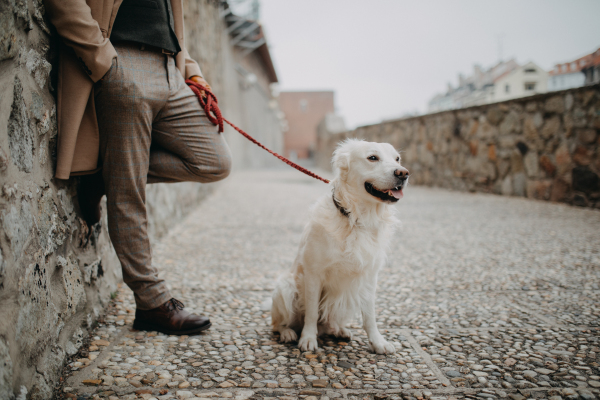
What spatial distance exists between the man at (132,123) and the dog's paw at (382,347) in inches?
33.9

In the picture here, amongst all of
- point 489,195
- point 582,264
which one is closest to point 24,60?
point 582,264

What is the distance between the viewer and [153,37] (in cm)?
177

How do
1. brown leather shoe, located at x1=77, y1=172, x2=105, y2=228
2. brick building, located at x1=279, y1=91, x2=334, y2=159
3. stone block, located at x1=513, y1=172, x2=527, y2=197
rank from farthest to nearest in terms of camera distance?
brick building, located at x1=279, y1=91, x2=334, y2=159 < stone block, located at x1=513, y1=172, x2=527, y2=197 < brown leather shoe, located at x1=77, y1=172, x2=105, y2=228

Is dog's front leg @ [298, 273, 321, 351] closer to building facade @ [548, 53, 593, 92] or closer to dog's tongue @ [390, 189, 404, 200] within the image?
dog's tongue @ [390, 189, 404, 200]

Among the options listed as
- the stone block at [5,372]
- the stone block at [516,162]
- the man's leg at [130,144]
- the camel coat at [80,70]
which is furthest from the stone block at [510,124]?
the stone block at [5,372]

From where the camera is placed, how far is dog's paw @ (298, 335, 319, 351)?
1859 millimetres

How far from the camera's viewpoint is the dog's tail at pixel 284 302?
195 cm

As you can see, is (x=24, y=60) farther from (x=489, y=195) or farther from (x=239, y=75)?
(x=239, y=75)

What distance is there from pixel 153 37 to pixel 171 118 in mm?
370

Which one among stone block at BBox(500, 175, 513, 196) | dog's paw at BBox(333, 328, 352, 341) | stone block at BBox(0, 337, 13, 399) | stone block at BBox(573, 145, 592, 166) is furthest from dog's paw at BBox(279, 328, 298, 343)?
stone block at BBox(500, 175, 513, 196)

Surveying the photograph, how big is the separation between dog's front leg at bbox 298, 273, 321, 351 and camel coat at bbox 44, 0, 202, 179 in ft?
3.68

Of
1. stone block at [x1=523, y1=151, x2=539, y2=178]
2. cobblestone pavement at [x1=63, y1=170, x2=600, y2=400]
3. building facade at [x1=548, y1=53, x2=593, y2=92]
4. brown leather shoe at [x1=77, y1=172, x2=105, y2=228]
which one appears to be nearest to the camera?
cobblestone pavement at [x1=63, y1=170, x2=600, y2=400]

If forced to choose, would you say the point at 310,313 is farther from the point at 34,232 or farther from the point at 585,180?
the point at 585,180

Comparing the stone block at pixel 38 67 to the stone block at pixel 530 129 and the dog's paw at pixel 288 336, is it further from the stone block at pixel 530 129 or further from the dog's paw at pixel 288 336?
the stone block at pixel 530 129
